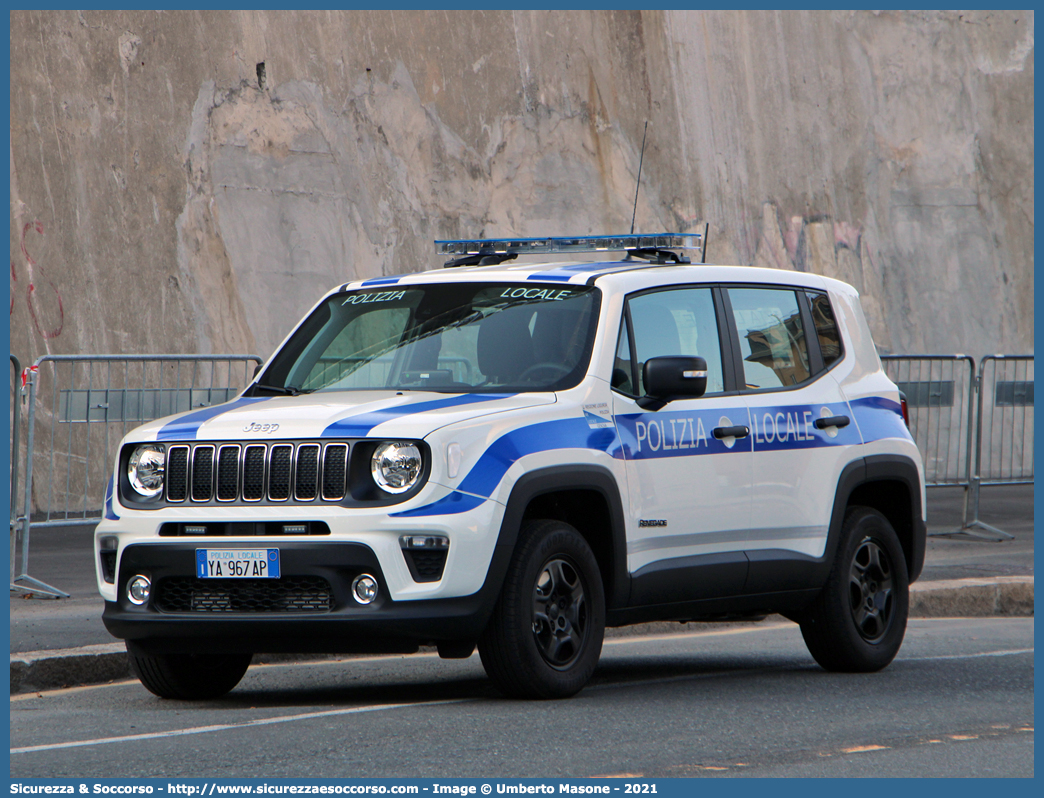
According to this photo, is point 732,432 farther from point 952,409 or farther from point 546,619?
point 952,409

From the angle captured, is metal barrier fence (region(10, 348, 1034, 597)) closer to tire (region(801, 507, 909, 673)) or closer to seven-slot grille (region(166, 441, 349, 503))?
seven-slot grille (region(166, 441, 349, 503))

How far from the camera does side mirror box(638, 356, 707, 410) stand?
24.8 feet

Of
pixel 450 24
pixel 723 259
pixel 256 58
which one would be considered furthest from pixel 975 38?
pixel 256 58

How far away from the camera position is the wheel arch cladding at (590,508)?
7.16 m

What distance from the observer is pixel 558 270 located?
26.7 feet

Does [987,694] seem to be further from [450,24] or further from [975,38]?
[975,38]

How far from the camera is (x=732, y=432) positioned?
804cm

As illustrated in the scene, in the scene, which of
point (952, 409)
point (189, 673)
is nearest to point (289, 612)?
point (189, 673)

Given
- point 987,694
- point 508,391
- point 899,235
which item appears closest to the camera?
point 508,391

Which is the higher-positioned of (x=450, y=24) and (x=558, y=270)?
(x=450, y=24)

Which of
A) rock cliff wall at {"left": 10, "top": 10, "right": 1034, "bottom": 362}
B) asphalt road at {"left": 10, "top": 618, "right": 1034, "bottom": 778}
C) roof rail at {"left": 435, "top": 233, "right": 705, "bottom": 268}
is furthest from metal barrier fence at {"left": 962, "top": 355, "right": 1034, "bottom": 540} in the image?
roof rail at {"left": 435, "top": 233, "right": 705, "bottom": 268}

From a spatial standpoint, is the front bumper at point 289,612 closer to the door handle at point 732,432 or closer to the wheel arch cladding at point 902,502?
the door handle at point 732,432

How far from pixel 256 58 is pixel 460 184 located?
8.72 ft

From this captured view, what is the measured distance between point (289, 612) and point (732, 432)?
234 centimetres
